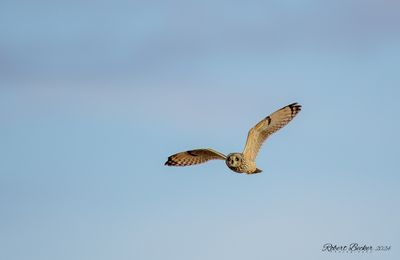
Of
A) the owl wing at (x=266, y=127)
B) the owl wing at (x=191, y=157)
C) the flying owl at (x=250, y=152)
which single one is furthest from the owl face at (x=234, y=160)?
the owl wing at (x=191, y=157)

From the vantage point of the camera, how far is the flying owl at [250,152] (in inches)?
1030

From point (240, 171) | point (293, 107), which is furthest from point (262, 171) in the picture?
point (293, 107)

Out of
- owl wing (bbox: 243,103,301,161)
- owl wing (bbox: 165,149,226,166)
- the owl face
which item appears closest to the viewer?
the owl face

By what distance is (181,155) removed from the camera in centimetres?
2828

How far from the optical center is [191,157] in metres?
28.2

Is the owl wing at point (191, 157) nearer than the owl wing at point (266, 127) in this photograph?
No

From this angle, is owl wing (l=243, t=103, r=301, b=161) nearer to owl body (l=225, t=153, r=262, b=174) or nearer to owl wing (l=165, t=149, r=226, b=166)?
owl body (l=225, t=153, r=262, b=174)

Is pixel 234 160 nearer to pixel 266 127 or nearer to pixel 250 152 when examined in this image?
pixel 250 152

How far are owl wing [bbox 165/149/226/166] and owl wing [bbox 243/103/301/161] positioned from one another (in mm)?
870

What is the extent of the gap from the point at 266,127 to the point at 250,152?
3.21ft

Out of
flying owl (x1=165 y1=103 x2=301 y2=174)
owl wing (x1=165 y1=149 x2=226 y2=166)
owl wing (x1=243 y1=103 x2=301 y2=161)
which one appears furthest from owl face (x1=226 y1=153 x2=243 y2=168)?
owl wing (x1=165 y1=149 x2=226 y2=166)

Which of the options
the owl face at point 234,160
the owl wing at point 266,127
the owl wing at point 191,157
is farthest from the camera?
the owl wing at point 191,157

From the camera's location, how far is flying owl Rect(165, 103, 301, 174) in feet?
85.9

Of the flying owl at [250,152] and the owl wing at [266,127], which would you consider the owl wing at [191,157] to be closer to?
the flying owl at [250,152]
